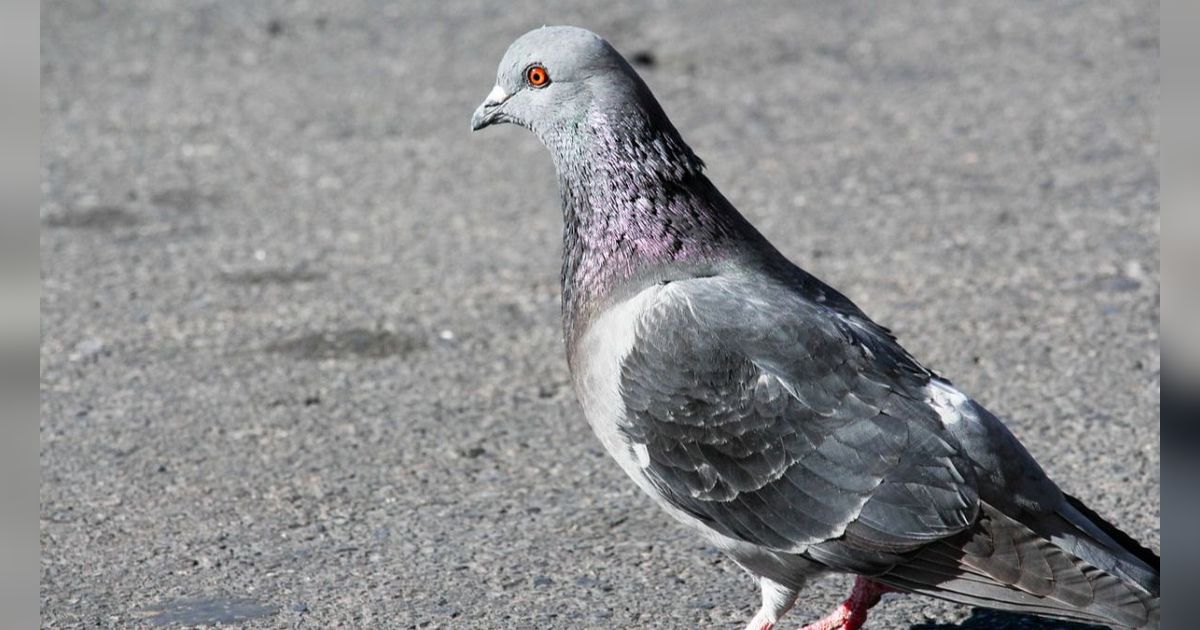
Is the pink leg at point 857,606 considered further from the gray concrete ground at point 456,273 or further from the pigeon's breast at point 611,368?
the pigeon's breast at point 611,368

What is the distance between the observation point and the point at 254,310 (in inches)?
223

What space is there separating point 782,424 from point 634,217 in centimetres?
59

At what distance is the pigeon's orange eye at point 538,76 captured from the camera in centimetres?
359

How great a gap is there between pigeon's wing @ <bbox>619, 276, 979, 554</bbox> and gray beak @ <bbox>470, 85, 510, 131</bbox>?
827 mm

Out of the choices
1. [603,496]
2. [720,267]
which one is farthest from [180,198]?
[720,267]

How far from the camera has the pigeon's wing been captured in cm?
304

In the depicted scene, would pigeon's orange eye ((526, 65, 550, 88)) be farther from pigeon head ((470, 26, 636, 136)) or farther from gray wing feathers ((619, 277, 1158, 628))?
gray wing feathers ((619, 277, 1158, 628))

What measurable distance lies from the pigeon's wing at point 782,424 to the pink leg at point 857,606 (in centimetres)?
36

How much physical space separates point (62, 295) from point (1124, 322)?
13.4 ft

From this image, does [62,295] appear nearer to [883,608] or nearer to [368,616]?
[368,616]

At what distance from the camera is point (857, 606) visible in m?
3.41

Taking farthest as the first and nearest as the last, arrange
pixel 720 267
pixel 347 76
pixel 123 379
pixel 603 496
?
1. pixel 347 76
2. pixel 123 379
3. pixel 603 496
4. pixel 720 267

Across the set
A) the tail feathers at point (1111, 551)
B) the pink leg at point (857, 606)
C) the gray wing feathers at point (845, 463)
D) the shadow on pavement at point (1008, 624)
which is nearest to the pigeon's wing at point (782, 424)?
the gray wing feathers at point (845, 463)

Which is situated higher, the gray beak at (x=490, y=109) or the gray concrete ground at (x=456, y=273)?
the gray beak at (x=490, y=109)
